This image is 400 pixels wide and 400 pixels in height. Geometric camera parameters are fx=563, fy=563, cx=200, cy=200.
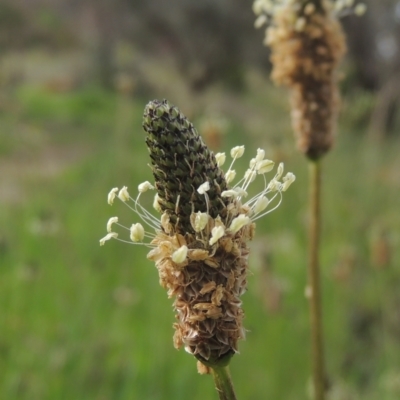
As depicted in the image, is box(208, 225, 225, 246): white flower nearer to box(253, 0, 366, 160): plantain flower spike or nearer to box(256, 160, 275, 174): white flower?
box(256, 160, 275, 174): white flower

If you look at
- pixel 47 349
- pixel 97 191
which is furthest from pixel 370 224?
pixel 47 349

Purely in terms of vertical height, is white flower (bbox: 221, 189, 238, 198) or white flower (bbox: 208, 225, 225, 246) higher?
white flower (bbox: 221, 189, 238, 198)

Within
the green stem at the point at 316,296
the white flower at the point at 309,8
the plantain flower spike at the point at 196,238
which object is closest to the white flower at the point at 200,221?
the plantain flower spike at the point at 196,238

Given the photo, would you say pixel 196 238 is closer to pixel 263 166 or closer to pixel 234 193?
pixel 234 193

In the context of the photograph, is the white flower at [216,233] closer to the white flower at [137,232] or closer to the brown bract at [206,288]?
the brown bract at [206,288]

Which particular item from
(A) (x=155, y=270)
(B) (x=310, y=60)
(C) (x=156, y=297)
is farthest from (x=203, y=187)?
(A) (x=155, y=270)

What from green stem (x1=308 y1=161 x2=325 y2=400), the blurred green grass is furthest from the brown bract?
the blurred green grass
